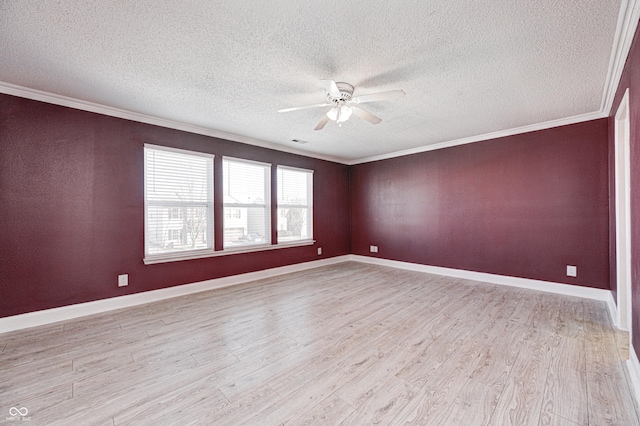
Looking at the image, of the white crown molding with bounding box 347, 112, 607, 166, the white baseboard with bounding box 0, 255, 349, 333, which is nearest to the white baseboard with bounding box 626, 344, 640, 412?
the white crown molding with bounding box 347, 112, 607, 166

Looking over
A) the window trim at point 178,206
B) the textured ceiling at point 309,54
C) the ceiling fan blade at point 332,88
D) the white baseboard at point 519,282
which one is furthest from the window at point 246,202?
the white baseboard at point 519,282

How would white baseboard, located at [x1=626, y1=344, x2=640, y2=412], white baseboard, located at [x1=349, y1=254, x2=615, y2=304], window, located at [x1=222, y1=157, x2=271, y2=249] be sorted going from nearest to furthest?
white baseboard, located at [x1=626, y1=344, x2=640, y2=412], white baseboard, located at [x1=349, y1=254, x2=615, y2=304], window, located at [x1=222, y1=157, x2=271, y2=249]

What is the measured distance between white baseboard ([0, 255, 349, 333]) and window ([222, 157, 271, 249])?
577 millimetres

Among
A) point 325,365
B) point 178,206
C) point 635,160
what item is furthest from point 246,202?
point 635,160

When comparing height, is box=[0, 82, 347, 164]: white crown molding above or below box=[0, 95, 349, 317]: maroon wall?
above

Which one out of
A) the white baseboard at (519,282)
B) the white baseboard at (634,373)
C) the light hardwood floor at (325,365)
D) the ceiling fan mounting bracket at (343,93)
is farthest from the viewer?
the white baseboard at (519,282)

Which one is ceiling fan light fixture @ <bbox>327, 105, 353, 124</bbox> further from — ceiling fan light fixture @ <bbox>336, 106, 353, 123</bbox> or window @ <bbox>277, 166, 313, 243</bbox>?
window @ <bbox>277, 166, 313, 243</bbox>

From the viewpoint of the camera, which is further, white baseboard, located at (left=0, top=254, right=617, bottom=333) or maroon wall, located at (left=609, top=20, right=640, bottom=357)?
white baseboard, located at (left=0, top=254, right=617, bottom=333)

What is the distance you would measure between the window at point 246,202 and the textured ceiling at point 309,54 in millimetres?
1206

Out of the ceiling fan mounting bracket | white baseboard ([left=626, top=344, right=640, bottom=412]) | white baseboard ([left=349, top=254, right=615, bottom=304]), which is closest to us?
white baseboard ([left=626, top=344, right=640, bottom=412])

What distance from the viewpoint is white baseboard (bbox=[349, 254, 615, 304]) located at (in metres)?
3.51

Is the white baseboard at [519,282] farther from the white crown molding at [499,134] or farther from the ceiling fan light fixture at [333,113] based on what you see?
the ceiling fan light fixture at [333,113]

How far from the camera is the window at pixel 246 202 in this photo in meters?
4.40

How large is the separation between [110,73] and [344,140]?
327 centimetres
